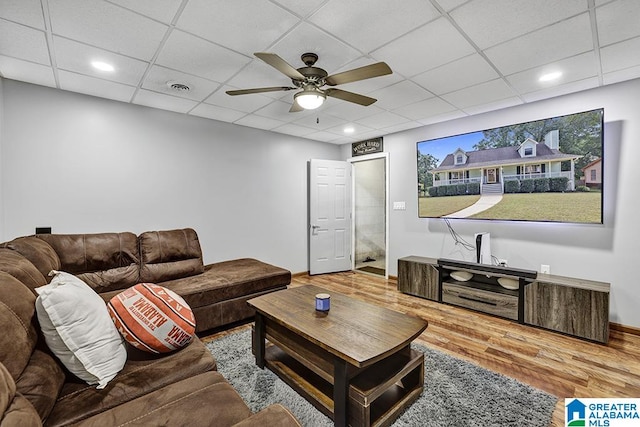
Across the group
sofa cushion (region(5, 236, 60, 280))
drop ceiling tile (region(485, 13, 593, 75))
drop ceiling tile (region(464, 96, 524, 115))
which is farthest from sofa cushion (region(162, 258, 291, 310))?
drop ceiling tile (region(464, 96, 524, 115))

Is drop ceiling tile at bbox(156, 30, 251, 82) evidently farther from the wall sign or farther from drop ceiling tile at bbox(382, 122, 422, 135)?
the wall sign

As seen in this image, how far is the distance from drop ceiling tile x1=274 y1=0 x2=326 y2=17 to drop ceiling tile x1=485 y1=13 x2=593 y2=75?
1465mm

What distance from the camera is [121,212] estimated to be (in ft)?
11.5

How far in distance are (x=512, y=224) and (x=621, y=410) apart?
215 centimetres

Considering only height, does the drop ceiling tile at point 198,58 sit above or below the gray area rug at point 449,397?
above

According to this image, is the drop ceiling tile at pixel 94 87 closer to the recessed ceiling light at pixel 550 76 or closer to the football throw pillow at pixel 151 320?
the football throw pillow at pixel 151 320

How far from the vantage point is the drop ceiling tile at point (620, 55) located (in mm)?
2221

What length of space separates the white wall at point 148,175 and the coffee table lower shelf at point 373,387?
8.65ft

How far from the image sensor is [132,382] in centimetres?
137

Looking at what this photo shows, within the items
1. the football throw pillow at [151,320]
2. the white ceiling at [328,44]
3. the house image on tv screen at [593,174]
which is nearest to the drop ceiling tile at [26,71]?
the white ceiling at [328,44]

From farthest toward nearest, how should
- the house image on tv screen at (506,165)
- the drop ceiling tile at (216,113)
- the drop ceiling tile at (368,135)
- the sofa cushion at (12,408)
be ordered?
the drop ceiling tile at (368,135), the drop ceiling tile at (216,113), the house image on tv screen at (506,165), the sofa cushion at (12,408)

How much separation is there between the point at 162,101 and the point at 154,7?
183 centimetres

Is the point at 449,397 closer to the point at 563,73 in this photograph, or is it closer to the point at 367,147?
the point at 563,73

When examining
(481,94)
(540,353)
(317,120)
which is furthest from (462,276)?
(317,120)
